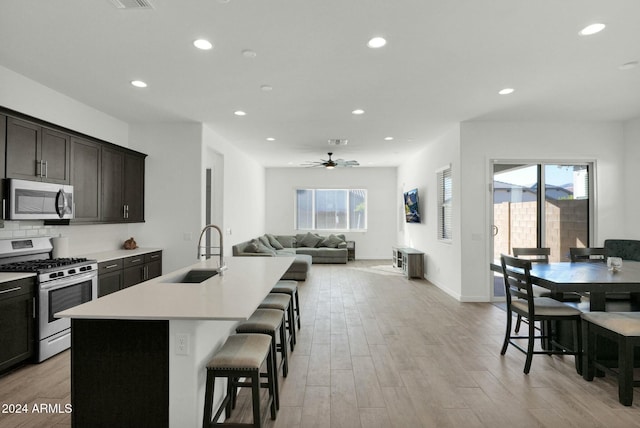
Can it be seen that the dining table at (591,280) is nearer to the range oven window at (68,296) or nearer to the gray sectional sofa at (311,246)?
the range oven window at (68,296)

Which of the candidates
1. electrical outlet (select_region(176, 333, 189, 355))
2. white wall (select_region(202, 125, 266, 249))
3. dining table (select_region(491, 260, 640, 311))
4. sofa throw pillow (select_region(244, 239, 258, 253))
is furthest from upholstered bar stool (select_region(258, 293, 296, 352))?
sofa throw pillow (select_region(244, 239, 258, 253))

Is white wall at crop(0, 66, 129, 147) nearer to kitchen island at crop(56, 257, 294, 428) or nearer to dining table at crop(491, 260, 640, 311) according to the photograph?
kitchen island at crop(56, 257, 294, 428)

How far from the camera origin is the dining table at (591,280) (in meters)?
2.88

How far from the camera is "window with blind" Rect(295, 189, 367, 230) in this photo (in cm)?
1108

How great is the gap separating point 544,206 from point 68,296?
264 inches

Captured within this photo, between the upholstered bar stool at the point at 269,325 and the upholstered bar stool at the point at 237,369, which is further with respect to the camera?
the upholstered bar stool at the point at 269,325

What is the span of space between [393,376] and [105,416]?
214 cm

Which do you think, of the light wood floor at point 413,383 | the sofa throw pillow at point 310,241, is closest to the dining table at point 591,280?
the light wood floor at point 413,383

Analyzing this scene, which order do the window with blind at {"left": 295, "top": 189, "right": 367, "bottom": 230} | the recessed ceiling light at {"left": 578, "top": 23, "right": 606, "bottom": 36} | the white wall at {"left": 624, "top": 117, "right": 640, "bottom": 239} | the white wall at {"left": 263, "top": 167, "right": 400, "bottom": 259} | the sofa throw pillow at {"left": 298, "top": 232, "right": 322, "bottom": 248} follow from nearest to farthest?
the recessed ceiling light at {"left": 578, "top": 23, "right": 606, "bottom": 36} → the white wall at {"left": 624, "top": 117, "right": 640, "bottom": 239} → the sofa throw pillow at {"left": 298, "top": 232, "right": 322, "bottom": 248} → the white wall at {"left": 263, "top": 167, "right": 400, "bottom": 259} → the window with blind at {"left": 295, "top": 189, "right": 367, "bottom": 230}

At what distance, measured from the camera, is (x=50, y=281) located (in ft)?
11.2

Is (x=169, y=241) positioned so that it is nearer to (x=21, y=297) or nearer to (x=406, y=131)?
(x=21, y=297)

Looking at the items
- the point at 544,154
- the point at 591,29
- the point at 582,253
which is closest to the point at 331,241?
the point at 544,154

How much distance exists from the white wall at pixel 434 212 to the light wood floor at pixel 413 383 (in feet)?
5.03

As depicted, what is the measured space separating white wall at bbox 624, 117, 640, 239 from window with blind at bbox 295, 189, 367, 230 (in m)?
6.47
